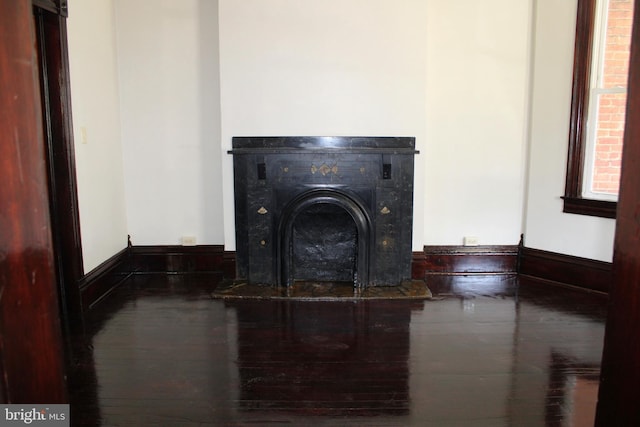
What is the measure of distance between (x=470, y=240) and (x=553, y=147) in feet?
3.44

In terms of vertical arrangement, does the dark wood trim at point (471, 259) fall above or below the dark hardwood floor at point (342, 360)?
above

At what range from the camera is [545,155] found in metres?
4.14

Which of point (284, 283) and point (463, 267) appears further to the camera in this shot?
point (463, 267)

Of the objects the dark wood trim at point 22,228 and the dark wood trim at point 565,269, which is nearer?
the dark wood trim at point 22,228

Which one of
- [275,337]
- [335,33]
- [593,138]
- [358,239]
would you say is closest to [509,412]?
[275,337]

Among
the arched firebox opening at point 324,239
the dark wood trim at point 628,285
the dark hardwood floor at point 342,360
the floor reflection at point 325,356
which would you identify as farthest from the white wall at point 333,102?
the dark wood trim at point 628,285

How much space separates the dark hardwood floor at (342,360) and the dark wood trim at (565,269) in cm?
13

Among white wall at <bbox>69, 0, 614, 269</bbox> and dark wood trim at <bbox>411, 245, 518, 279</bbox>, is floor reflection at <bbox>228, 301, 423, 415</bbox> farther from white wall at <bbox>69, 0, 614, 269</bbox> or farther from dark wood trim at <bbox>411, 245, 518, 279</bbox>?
white wall at <bbox>69, 0, 614, 269</bbox>

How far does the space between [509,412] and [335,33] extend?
9.66ft

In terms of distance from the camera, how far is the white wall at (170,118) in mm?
4113

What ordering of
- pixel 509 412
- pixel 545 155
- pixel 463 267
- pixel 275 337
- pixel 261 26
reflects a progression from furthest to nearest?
pixel 463 267
pixel 545 155
pixel 261 26
pixel 275 337
pixel 509 412

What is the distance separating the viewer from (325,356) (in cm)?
278

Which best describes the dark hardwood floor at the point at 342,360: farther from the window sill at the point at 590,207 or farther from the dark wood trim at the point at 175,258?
the window sill at the point at 590,207

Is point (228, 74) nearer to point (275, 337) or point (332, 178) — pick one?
point (332, 178)
